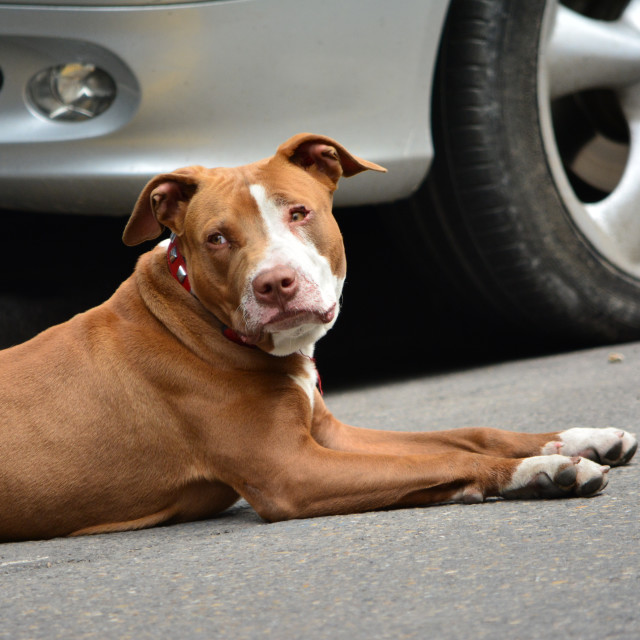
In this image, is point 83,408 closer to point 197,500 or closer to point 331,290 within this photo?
point 197,500

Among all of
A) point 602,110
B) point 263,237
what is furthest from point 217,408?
point 602,110

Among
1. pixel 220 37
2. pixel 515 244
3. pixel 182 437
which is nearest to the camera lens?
pixel 182 437

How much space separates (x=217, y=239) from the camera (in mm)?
2814

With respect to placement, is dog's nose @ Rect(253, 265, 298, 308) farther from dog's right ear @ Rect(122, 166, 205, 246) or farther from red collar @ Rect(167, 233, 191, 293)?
dog's right ear @ Rect(122, 166, 205, 246)

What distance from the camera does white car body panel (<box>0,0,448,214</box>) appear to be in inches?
135

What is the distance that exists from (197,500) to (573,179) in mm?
2874

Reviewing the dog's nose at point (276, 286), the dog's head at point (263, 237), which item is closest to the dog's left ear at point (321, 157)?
the dog's head at point (263, 237)

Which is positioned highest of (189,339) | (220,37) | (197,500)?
(220,37)

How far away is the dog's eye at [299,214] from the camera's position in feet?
9.34

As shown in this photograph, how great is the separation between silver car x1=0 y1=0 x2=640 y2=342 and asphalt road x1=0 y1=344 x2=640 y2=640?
1.44m

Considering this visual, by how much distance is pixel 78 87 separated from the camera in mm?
3512

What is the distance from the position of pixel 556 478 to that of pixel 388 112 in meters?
1.76

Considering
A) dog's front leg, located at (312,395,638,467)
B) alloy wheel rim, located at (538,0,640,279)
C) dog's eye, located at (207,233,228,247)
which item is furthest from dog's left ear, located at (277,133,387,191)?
alloy wheel rim, located at (538,0,640,279)

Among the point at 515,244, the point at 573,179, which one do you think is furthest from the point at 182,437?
the point at 573,179
